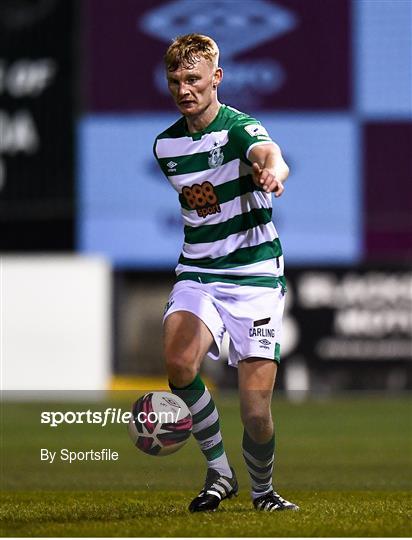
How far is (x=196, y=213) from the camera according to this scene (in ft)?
19.3

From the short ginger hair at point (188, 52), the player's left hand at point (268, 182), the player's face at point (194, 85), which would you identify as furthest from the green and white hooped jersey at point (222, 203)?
the player's left hand at point (268, 182)

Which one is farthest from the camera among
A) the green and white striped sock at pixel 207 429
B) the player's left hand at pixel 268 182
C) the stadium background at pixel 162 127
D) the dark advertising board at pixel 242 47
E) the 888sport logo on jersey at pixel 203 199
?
the dark advertising board at pixel 242 47

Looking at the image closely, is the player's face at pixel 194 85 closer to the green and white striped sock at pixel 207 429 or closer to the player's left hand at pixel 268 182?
the player's left hand at pixel 268 182

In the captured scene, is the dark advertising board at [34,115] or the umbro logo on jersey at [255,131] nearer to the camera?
the umbro logo on jersey at [255,131]

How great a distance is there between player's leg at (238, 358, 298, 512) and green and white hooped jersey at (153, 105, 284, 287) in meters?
0.35

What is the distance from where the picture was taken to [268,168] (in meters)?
5.41

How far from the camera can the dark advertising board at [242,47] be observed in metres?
18.3

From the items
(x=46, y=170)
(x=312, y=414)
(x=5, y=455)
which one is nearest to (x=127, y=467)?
(x=5, y=455)

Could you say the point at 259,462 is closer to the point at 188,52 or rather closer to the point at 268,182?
the point at 268,182

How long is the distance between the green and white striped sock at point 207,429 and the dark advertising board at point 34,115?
12.3m

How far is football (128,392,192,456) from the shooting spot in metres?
5.73

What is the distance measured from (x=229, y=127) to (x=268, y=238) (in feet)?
1.59

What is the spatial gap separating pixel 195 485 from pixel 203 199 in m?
2.11

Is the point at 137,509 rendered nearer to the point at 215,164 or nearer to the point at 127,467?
the point at 215,164
